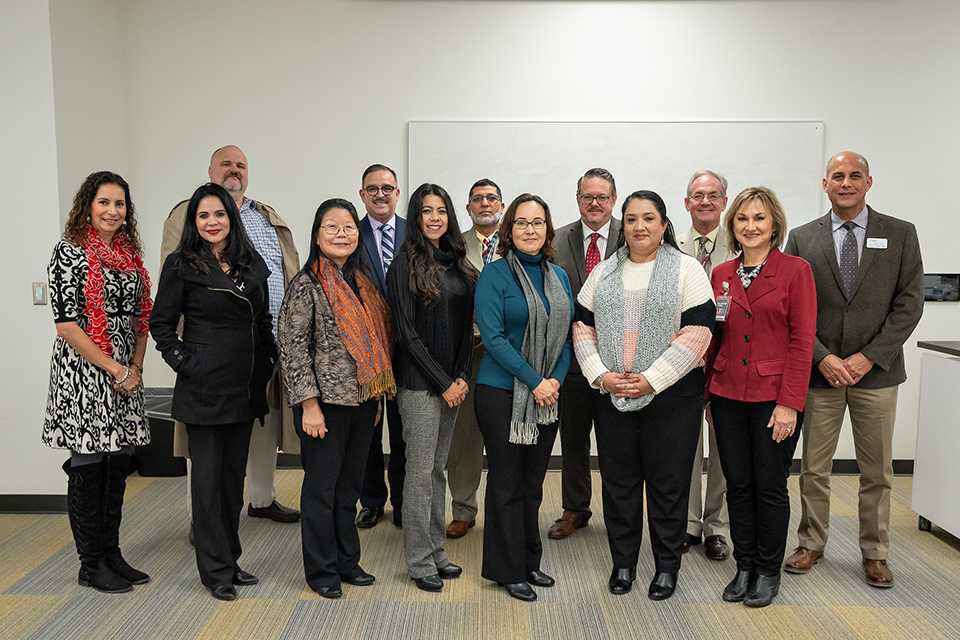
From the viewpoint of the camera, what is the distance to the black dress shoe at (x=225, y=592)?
9.48 ft

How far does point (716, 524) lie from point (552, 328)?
150 cm

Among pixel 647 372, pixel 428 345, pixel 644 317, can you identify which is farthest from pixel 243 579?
pixel 644 317

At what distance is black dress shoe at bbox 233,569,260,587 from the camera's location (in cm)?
303

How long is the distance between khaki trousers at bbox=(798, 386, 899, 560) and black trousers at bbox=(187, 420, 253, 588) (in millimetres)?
2583

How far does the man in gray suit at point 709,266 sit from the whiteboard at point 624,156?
1.36 metres

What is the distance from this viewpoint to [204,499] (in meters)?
2.85

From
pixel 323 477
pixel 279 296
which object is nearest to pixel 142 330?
pixel 279 296

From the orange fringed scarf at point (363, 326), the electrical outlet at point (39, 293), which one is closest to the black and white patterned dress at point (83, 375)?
the orange fringed scarf at point (363, 326)

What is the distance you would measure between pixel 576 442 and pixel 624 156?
7.31 ft

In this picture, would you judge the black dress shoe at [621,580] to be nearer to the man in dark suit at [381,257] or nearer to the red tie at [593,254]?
the man in dark suit at [381,257]

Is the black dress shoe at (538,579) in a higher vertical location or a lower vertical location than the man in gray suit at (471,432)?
lower

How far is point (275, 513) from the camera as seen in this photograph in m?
3.91

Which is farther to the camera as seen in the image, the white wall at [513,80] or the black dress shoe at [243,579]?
the white wall at [513,80]

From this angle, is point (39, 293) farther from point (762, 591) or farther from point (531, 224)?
point (762, 591)
